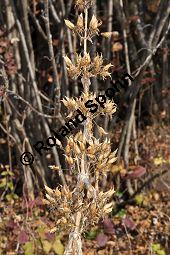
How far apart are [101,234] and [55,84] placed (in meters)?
1.09

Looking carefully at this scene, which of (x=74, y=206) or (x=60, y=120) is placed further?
(x=60, y=120)

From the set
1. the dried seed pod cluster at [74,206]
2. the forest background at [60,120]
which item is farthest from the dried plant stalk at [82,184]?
the forest background at [60,120]

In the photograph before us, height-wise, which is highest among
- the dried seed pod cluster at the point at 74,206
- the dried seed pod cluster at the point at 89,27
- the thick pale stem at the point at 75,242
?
the dried seed pod cluster at the point at 89,27

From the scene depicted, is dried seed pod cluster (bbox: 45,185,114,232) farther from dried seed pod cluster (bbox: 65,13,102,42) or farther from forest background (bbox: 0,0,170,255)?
forest background (bbox: 0,0,170,255)

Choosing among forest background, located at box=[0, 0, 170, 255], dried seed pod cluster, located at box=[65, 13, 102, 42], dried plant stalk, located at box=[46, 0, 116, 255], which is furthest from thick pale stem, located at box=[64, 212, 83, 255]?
forest background, located at box=[0, 0, 170, 255]

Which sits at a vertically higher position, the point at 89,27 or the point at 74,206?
the point at 89,27

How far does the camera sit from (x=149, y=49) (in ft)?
10.3

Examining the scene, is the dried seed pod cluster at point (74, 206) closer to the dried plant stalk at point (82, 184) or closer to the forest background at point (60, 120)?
the dried plant stalk at point (82, 184)

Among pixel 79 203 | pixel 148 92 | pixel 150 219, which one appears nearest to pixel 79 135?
pixel 79 203

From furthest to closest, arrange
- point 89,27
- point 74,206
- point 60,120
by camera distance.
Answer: point 60,120 → point 89,27 → point 74,206

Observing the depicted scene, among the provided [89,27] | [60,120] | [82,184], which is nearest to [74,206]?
[82,184]

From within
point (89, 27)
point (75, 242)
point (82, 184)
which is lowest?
point (75, 242)

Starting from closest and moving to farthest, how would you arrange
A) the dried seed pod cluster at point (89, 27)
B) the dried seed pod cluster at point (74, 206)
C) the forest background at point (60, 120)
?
the dried seed pod cluster at point (74, 206)
the dried seed pod cluster at point (89, 27)
the forest background at point (60, 120)

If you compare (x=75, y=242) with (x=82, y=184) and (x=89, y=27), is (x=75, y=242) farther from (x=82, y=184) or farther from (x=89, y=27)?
(x=89, y=27)
